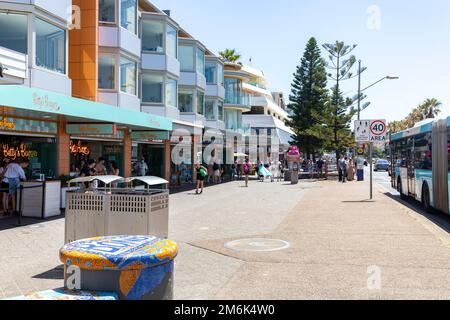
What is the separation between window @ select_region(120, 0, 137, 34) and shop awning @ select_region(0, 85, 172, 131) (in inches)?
191

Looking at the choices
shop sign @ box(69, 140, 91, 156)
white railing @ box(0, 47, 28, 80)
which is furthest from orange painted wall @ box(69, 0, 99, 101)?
white railing @ box(0, 47, 28, 80)

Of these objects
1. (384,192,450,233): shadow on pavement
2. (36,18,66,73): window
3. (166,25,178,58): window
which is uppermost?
(166,25,178,58): window

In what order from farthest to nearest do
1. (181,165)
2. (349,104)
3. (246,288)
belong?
(349,104) < (181,165) < (246,288)

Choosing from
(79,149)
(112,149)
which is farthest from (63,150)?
(112,149)

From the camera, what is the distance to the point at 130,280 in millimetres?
3861

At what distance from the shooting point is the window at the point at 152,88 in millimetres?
26703

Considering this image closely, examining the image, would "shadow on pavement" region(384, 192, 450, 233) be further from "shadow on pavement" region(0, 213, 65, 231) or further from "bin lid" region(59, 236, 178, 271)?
"shadow on pavement" region(0, 213, 65, 231)

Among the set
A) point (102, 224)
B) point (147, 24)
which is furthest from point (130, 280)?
point (147, 24)

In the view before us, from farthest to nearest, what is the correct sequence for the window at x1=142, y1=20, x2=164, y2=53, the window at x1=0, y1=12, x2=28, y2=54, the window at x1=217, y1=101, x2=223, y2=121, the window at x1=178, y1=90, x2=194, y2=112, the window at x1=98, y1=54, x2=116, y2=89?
1. the window at x1=217, y1=101, x2=223, y2=121
2. the window at x1=178, y1=90, x2=194, y2=112
3. the window at x1=142, y1=20, x2=164, y2=53
4. the window at x1=98, y1=54, x2=116, y2=89
5. the window at x1=0, y1=12, x2=28, y2=54

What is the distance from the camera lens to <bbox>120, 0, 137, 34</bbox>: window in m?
21.9

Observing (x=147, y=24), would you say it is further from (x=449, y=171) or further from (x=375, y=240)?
(x=375, y=240)

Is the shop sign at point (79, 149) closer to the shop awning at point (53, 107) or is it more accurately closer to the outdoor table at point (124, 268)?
the shop awning at point (53, 107)

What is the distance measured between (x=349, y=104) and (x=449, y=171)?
3421cm

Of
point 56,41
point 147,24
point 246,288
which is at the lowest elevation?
point 246,288
